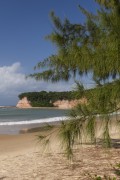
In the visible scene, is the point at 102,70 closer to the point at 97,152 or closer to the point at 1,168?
the point at 1,168

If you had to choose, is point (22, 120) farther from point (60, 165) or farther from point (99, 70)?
point (99, 70)

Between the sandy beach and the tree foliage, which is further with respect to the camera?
the sandy beach

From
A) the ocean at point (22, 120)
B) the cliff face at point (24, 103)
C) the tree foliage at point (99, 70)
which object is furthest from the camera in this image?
the cliff face at point (24, 103)

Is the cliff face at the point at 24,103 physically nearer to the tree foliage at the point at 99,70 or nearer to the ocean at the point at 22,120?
the ocean at the point at 22,120

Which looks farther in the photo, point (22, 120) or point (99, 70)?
point (22, 120)

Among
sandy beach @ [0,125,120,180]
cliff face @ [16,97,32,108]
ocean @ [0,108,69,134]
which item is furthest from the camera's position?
cliff face @ [16,97,32,108]

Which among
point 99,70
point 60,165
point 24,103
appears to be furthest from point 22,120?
point 24,103

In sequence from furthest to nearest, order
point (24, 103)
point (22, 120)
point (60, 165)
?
point (24, 103) → point (22, 120) → point (60, 165)

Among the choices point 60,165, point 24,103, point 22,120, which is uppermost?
point 24,103

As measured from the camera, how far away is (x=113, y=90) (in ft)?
11.7

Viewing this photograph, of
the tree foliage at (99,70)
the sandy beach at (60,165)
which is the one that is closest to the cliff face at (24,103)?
the sandy beach at (60,165)

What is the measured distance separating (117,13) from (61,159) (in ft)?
12.4

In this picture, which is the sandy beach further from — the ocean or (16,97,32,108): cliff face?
(16,97,32,108): cliff face

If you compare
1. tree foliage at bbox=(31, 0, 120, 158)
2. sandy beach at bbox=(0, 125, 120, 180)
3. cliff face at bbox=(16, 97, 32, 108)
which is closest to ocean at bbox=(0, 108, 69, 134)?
tree foliage at bbox=(31, 0, 120, 158)
